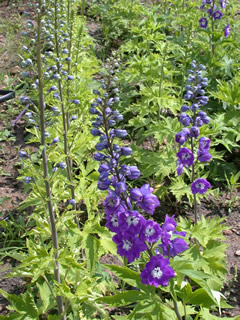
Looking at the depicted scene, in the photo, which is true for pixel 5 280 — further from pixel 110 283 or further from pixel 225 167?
pixel 225 167

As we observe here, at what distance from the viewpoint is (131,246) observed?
232cm

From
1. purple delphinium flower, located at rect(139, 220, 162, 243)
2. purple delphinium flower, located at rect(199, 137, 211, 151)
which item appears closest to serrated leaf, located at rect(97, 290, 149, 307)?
purple delphinium flower, located at rect(139, 220, 162, 243)

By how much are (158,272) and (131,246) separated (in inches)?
8.9

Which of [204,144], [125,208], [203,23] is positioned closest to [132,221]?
[125,208]

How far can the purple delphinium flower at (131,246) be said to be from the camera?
2299mm

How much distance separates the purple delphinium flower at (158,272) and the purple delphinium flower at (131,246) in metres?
Answer: 0.11

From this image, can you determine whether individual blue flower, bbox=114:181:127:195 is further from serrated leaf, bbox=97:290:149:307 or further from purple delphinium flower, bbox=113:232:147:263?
serrated leaf, bbox=97:290:149:307

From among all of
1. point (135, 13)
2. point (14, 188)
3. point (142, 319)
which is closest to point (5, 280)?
point (14, 188)

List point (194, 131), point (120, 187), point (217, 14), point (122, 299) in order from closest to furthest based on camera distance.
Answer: point (120, 187) < point (122, 299) < point (194, 131) < point (217, 14)

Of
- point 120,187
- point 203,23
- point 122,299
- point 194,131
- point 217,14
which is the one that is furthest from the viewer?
point 203,23

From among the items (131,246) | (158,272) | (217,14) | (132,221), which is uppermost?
(217,14)

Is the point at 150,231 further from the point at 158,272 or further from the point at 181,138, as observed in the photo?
the point at 181,138

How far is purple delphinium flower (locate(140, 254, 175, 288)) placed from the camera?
2293 mm

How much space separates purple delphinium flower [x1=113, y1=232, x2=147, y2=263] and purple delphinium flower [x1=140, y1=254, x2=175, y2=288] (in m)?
0.11
